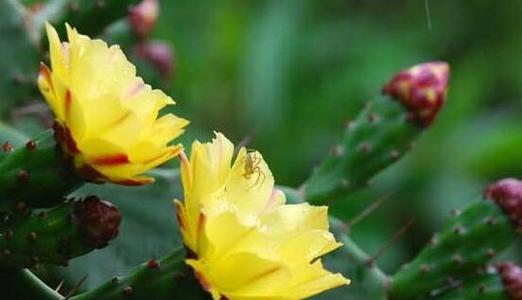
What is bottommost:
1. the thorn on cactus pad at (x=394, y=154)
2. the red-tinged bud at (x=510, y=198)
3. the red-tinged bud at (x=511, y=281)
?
the red-tinged bud at (x=511, y=281)

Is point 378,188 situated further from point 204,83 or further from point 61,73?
point 61,73

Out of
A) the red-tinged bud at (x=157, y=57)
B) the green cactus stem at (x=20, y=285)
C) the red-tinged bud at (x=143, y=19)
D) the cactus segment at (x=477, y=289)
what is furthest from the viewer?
the red-tinged bud at (x=157, y=57)

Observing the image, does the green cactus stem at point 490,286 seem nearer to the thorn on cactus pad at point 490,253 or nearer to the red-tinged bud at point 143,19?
the thorn on cactus pad at point 490,253

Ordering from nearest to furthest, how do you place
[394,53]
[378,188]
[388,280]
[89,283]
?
[89,283], [388,280], [378,188], [394,53]

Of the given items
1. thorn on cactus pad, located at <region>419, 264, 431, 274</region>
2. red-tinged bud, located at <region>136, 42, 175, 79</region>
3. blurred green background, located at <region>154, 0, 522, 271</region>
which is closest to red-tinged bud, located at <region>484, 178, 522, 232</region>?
thorn on cactus pad, located at <region>419, 264, 431, 274</region>

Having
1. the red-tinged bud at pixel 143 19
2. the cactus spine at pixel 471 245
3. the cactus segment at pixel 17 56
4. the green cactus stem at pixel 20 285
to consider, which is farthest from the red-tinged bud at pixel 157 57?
the green cactus stem at pixel 20 285

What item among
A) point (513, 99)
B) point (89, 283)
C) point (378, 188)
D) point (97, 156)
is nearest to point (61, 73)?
point (97, 156)

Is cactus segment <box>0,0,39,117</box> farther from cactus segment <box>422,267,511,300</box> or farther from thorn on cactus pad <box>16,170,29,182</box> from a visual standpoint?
thorn on cactus pad <box>16,170,29,182</box>
